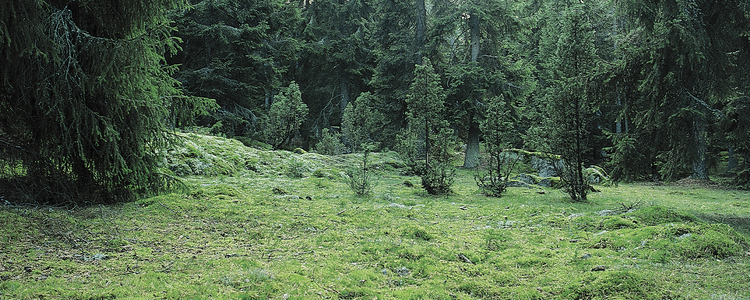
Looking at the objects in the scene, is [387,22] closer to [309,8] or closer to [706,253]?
[309,8]

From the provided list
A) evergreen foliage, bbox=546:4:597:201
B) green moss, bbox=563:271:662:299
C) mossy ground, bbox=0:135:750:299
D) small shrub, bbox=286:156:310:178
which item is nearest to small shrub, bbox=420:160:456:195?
evergreen foliage, bbox=546:4:597:201

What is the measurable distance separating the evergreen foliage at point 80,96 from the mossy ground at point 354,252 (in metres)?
0.58

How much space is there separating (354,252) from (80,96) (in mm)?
4337

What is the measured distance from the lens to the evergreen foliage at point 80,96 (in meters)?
5.16

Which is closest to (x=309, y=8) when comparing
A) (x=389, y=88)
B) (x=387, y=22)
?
(x=387, y=22)

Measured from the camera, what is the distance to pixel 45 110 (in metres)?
5.29

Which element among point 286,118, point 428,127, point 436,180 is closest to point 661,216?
point 436,180

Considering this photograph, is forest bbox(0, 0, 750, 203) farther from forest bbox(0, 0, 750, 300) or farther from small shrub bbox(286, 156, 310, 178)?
small shrub bbox(286, 156, 310, 178)

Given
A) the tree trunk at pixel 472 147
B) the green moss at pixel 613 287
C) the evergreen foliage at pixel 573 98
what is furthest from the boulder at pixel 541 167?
the green moss at pixel 613 287

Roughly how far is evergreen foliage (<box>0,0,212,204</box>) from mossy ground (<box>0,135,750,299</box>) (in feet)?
1.91

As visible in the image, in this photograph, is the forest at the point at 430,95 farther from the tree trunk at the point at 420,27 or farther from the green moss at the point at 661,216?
the green moss at the point at 661,216

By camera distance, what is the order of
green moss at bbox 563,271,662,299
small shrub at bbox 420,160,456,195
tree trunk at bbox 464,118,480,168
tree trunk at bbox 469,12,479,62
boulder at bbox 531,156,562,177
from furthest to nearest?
tree trunk at bbox 464,118,480,168 → tree trunk at bbox 469,12,479,62 → boulder at bbox 531,156,562,177 → small shrub at bbox 420,160,456,195 → green moss at bbox 563,271,662,299

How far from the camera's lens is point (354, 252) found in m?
4.77

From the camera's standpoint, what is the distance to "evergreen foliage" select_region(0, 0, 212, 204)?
5.16 metres
